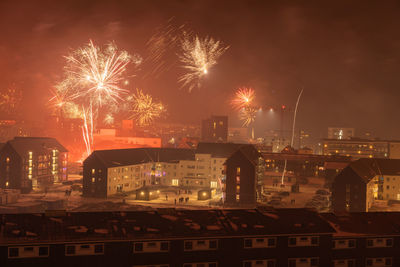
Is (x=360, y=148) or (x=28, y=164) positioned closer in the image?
(x=28, y=164)

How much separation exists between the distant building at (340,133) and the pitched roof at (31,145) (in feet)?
319

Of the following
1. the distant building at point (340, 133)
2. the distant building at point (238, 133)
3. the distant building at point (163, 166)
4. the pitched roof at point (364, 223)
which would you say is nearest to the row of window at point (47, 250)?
the pitched roof at point (364, 223)

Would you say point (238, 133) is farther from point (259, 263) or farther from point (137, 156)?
point (259, 263)

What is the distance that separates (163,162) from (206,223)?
136 feet

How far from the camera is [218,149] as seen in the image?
61.2m

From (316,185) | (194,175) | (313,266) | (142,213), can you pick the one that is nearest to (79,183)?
(194,175)

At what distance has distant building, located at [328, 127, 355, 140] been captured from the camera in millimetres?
134250

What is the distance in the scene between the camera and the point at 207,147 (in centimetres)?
6178

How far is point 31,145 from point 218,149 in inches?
1054

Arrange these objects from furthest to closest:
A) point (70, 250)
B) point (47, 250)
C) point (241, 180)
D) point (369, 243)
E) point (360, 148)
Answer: point (360, 148) < point (241, 180) < point (369, 243) < point (70, 250) < point (47, 250)

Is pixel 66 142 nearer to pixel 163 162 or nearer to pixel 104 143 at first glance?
pixel 104 143

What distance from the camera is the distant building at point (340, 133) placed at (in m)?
134

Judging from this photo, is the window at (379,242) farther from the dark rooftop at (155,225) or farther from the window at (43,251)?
the window at (43,251)

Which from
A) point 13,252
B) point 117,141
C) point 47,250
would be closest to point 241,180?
A: point 47,250
